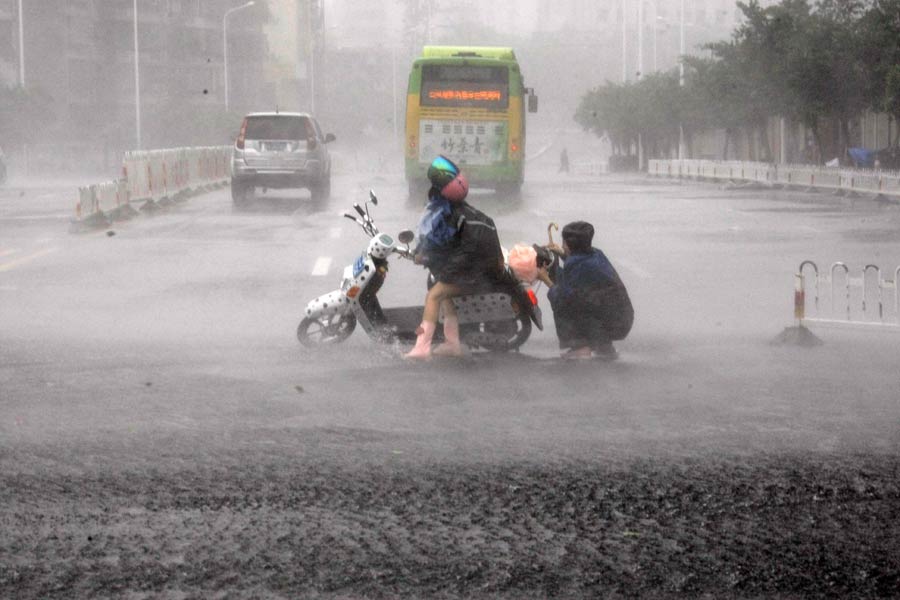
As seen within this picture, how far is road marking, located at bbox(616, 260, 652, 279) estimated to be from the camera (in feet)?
60.2

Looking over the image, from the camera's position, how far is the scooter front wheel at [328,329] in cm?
1171

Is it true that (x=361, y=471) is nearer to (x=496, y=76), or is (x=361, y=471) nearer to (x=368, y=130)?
(x=496, y=76)

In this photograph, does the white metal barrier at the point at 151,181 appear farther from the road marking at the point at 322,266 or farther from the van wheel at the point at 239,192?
the road marking at the point at 322,266

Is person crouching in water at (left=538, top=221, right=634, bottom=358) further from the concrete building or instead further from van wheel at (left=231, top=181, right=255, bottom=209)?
the concrete building

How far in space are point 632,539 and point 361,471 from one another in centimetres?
166

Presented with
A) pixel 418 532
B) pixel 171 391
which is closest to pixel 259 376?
pixel 171 391

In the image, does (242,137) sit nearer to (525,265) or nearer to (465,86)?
(465,86)

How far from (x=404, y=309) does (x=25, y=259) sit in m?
10.5

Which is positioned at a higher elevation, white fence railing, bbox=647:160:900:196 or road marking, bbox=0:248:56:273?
white fence railing, bbox=647:160:900:196

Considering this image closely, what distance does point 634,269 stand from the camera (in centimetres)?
1914

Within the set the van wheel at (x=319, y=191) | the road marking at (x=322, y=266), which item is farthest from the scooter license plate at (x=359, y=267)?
the van wheel at (x=319, y=191)

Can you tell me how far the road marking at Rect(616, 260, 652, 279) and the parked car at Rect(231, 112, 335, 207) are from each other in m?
16.3

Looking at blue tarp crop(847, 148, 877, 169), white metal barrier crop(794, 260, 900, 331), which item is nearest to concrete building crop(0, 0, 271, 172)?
blue tarp crop(847, 148, 877, 169)

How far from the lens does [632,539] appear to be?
588 centimetres
